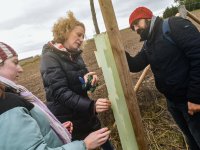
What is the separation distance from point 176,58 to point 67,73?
104 cm

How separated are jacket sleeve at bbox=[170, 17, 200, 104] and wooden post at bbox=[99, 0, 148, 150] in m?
0.82

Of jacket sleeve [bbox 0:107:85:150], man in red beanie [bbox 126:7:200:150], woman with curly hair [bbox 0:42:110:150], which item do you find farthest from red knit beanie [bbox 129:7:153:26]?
jacket sleeve [bbox 0:107:85:150]

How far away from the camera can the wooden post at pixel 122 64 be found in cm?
178

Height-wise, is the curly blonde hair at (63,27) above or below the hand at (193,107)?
above

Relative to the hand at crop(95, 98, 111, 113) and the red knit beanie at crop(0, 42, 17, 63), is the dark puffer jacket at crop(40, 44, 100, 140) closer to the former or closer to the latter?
the hand at crop(95, 98, 111, 113)

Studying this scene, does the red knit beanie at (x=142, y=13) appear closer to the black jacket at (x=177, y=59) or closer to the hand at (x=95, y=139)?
the black jacket at (x=177, y=59)

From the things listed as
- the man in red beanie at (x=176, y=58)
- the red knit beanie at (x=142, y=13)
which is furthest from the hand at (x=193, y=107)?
the red knit beanie at (x=142, y=13)

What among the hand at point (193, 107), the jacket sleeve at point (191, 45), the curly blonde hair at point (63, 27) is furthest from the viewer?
the curly blonde hair at point (63, 27)

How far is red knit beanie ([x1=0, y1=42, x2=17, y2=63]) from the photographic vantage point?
1715 millimetres

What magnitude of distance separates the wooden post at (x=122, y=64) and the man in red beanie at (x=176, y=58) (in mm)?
842

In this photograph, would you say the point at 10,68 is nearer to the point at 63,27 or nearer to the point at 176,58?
the point at 63,27

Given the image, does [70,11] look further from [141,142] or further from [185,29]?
[141,142]

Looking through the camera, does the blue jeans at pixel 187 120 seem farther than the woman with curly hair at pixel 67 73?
Yes

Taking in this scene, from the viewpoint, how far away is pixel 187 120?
2842mm
